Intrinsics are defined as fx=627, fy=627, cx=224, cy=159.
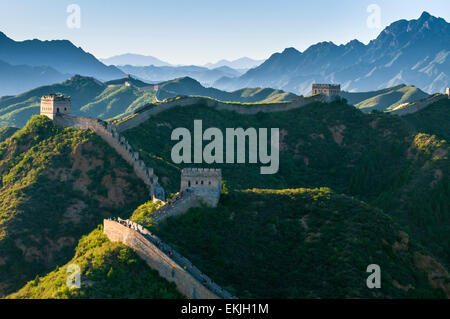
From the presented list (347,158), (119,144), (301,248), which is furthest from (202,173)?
(347,158)

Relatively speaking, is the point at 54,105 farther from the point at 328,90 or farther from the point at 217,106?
the point at 328,90

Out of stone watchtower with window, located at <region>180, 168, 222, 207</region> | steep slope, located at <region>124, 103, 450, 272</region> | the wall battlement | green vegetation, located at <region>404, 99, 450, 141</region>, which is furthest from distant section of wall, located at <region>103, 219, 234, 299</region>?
green vegetation, located at <region>404, 99, 450, 141</region>

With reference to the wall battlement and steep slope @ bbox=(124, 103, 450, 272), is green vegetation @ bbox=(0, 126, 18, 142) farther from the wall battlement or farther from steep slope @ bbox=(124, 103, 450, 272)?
the wall battlement

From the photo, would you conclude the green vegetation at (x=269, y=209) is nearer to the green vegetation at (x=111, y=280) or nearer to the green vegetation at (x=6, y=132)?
the green vegetation at (x=111, y=280)

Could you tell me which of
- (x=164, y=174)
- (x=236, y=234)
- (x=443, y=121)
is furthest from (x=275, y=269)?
(x=443, y=121)

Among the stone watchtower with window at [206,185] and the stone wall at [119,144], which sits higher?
the stone wall at [119,144]

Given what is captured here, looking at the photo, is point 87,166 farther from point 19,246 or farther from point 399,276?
point 399,276

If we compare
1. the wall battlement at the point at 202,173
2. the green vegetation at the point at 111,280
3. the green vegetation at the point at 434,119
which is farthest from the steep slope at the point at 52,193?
the green vegetation at the point at 434,119
